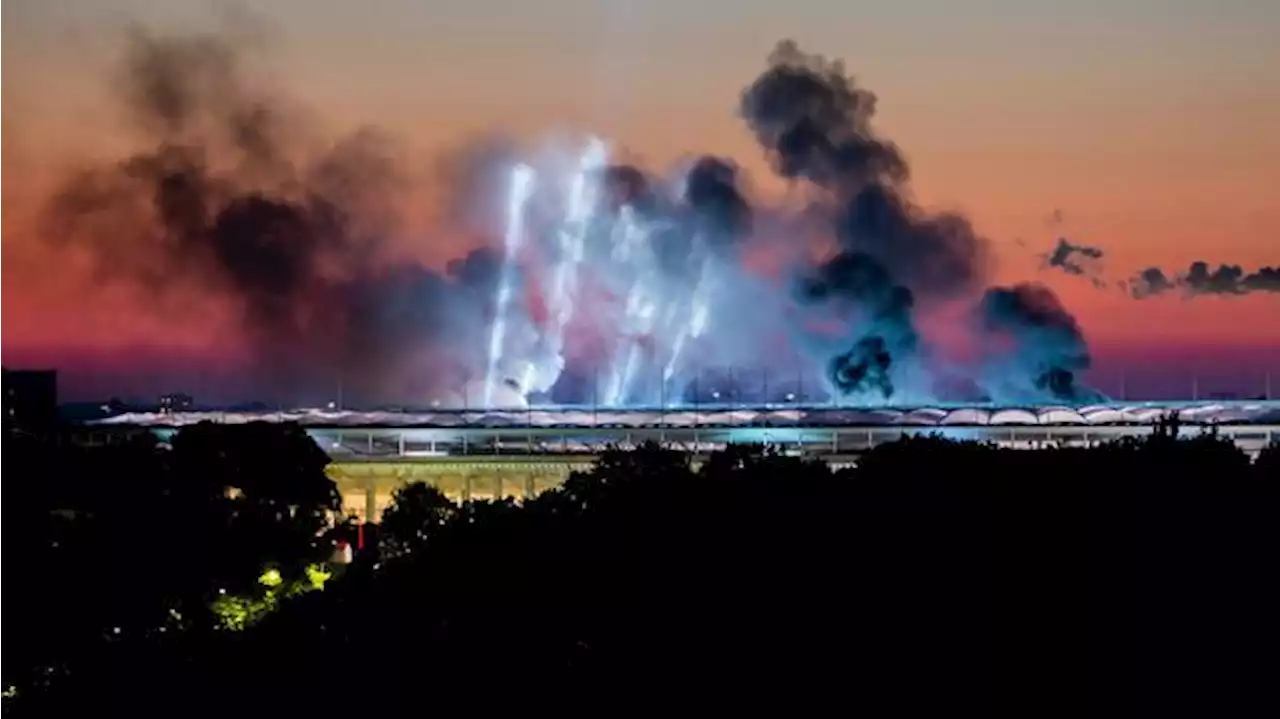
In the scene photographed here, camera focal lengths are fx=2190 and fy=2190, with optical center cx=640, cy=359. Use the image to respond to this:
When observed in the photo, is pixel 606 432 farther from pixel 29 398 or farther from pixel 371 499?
pixel 29 398

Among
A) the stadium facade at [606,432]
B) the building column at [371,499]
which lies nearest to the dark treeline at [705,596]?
the building column at [371,499]

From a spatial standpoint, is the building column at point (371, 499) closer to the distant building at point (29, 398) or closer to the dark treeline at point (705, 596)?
the distant building at point (29, 398)

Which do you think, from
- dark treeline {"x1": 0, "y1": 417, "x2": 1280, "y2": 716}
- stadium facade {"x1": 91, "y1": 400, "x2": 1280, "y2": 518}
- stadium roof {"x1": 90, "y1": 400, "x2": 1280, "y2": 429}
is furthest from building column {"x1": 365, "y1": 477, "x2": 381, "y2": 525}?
dark treeline {"x1": 0, "y1": 417, "x2": 1280, "y2": 716}

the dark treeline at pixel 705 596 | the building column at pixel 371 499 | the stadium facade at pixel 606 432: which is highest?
the stadium facade at pixel 606 432

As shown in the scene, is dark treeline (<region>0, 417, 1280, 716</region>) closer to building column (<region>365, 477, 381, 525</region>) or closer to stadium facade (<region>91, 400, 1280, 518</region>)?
building column (<region>365, 477, 381, 525</region>)

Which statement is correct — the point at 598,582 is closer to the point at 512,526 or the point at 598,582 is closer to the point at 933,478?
the point at 512,526
